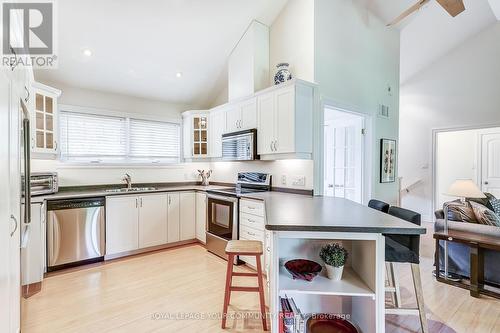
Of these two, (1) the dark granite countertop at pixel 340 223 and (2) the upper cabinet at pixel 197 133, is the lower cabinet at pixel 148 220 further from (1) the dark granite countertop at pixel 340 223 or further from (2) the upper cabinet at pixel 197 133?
(1) the dark granite countertop at pixel 340 223

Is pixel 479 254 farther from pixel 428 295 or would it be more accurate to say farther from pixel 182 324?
pixel 182 324

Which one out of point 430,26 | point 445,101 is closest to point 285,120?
point 430,26

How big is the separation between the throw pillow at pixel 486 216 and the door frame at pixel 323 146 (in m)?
1.24

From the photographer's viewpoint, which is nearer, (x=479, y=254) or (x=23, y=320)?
(x=23, y=320)

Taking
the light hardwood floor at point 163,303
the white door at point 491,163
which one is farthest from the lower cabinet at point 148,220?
the white door at point 491,163

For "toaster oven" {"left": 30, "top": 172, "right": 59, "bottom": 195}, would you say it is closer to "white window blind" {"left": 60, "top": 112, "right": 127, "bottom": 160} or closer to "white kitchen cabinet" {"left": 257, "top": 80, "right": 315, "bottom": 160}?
"white window blind" {"left": 60, "top": 112, "right": 127, "bottom": 160}

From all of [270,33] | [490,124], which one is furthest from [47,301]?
[490,124]

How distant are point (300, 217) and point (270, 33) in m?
3.08

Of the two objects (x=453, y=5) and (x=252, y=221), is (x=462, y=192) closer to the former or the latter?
(x=453, y=5)

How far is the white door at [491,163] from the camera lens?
5.29 m

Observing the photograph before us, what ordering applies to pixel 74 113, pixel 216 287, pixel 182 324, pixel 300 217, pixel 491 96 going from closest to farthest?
pixel 300 217, pixel 182 324, pixel 216 287, pixel 74 113, pixel 491 96

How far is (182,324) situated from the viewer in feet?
7.08

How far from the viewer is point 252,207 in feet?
10.2

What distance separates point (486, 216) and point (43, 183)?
201 inches
